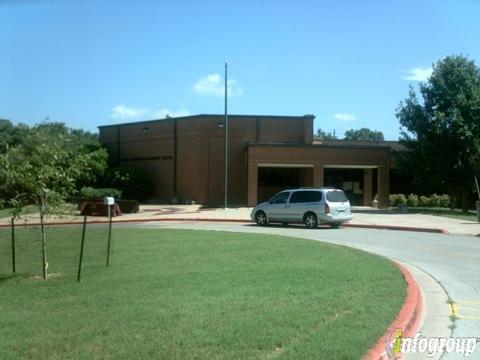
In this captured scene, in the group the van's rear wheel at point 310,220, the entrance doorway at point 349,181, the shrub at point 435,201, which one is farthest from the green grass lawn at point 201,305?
the shrub at point 435,201

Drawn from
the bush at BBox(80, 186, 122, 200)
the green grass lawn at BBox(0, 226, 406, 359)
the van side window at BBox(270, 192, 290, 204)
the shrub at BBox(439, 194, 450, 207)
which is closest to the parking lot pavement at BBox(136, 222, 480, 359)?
→ the green grass lawn at BBox(0, 226, 406, 359)

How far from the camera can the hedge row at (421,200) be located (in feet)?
156

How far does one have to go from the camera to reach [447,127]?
38688 mm

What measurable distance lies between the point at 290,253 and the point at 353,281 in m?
4.08

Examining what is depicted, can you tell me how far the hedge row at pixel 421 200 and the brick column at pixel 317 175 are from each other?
25.6 feet

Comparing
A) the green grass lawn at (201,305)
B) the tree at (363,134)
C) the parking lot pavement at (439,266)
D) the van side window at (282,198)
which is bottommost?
the parking lot pavement at (439,266)

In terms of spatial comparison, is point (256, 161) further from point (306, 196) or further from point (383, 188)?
point (306, 196)

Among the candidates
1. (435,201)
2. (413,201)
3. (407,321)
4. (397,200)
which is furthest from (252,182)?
(407,321)

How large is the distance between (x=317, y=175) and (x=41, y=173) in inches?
1289

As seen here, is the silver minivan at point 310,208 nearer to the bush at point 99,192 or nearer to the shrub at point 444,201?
the bush at point 99,192

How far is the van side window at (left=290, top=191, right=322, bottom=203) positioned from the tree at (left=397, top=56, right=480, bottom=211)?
15659 millimetres

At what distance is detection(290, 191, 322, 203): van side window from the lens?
2581 cm

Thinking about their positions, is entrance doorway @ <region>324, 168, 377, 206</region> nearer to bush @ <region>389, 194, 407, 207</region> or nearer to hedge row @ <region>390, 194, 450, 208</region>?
bush @ <region>389, 194, 407, 207</region>

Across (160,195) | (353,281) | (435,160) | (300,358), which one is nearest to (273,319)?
(300,358)
